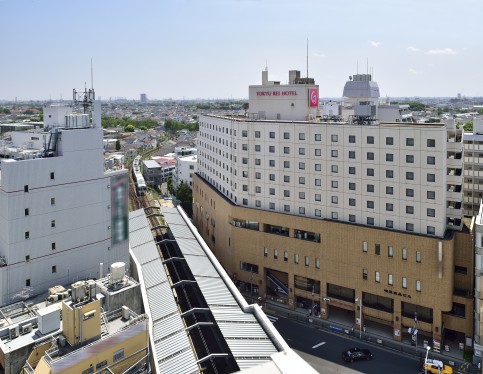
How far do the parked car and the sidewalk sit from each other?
1606 millimetres

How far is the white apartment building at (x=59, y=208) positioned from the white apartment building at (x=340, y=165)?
1869cm

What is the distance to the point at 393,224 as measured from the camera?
1663 inches

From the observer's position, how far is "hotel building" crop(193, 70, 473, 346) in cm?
4003

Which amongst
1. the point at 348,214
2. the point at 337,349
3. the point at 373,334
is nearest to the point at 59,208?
the point at 337,349

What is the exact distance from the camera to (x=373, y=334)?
141ft

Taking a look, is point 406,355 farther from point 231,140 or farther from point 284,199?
point 231,140

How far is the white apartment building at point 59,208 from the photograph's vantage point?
29.7 m

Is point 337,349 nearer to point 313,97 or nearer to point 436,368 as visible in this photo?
point 436,368

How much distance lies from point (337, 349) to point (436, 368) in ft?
27.3

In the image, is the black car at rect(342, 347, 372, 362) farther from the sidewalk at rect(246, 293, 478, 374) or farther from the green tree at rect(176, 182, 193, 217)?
the green tree at rect(176, 182, 193, 217)

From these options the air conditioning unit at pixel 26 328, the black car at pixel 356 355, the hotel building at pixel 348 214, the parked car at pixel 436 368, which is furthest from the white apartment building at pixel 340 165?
the air conditioning unit at pixel 26 328

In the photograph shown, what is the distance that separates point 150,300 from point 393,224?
77.6 ft

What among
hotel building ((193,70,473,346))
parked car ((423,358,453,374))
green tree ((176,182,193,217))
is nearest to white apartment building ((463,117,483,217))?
hotel building ((193,70,473,346))

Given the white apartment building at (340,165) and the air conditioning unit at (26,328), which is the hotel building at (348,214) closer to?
the white apartment building at (340,165)
